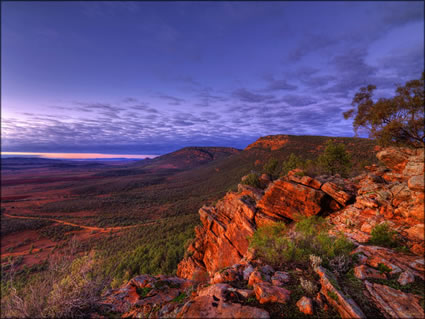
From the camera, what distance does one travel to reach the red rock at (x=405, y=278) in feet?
13.4

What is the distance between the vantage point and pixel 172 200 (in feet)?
182

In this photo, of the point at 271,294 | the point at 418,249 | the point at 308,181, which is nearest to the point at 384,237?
the point at 418,249

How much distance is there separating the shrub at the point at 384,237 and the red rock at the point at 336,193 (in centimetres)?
465

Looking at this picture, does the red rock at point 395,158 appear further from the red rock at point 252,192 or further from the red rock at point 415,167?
the red rock at point 252,192

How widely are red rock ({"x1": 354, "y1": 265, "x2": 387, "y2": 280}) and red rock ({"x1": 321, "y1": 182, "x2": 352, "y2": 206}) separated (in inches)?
323

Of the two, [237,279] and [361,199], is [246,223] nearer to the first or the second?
[361,199]

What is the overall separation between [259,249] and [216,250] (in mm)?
11465

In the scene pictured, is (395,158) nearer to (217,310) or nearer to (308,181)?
(308,181)

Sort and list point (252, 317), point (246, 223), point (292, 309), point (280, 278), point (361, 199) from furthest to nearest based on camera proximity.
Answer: point (246, 223) < point (361, 199) < point (280, 278) < point (292, 309) < point (252, 317)

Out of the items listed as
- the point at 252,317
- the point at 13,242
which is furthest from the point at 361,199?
the point at 13,242

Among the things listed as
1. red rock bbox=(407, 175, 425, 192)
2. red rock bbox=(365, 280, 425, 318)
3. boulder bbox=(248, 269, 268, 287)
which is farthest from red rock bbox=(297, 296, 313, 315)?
red rock bbox=(407, 175, 425, 192)

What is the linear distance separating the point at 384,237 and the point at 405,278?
307cm

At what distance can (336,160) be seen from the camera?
21.9 m

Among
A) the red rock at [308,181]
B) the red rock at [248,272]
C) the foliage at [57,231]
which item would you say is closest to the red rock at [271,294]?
the red rock at [248,272]
